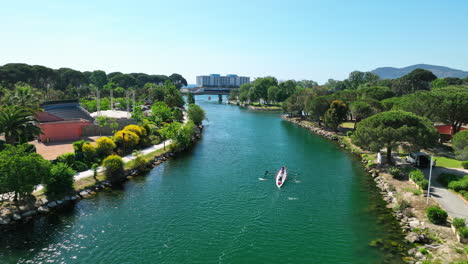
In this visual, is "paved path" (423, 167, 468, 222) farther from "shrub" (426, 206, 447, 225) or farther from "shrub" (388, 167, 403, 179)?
"shrub" (388, 167, 403, 179)

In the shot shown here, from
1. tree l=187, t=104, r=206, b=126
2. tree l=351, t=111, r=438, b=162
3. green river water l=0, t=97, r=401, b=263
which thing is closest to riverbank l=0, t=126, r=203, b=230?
green river water l=0, t=97, r=401, b=263

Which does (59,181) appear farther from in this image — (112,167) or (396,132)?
(396,132)

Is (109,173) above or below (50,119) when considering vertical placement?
below

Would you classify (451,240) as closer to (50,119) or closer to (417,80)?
(50,119)

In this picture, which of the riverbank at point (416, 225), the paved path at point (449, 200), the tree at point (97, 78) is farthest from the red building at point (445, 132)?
the tree at point (97, 78)

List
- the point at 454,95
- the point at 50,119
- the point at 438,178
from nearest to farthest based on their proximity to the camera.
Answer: the point at 438,178 → the point at 454,95 → the point at 50,119

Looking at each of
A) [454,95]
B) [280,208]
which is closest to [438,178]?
[280,208]

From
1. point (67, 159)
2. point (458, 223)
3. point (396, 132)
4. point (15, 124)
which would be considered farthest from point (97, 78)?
point (458, 223)
